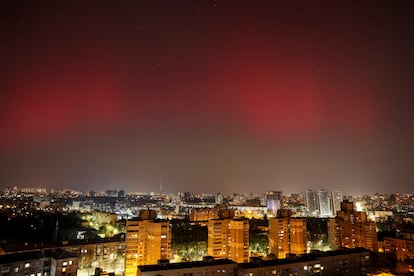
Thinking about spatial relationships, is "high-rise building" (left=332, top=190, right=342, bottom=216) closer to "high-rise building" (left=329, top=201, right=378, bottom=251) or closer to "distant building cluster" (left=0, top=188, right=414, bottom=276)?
"distant building cluster" (left=0, top=188, right=414, bottom=276)

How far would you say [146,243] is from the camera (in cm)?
1145

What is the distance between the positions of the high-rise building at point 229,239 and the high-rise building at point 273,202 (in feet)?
72.7

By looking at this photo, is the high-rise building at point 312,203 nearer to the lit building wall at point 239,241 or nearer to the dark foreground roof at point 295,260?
the lit building wall at point 239,241

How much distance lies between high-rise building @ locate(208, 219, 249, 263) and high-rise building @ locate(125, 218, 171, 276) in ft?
8.00

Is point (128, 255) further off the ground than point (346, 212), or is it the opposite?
point (346, 212)

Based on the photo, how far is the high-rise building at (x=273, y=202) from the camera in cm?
3559

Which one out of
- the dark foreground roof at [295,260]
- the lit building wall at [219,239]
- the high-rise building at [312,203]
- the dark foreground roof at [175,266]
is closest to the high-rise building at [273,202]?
the high-rise building at [312,203]

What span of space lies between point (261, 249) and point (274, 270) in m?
7.79

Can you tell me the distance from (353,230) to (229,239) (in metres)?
7.28

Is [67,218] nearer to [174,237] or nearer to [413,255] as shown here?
[174,237]

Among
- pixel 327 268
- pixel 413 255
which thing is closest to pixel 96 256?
pixel 327 268

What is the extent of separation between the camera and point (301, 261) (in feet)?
30.3

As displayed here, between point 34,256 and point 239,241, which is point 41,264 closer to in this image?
point 34,256

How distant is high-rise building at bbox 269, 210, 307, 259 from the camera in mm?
13381
